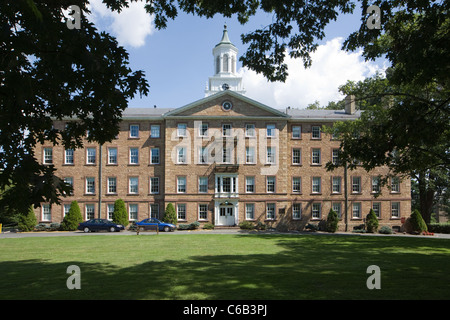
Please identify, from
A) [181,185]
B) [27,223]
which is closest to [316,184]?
[181,185]

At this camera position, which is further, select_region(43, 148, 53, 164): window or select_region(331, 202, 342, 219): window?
select_region(331, 202, 342, 219): window

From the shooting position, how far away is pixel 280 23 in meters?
11.1

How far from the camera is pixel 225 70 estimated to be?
181 feet

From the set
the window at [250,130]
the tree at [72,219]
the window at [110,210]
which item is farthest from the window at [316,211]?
the tree at [72,219]

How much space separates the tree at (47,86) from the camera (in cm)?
624

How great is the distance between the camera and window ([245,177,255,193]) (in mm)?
40750

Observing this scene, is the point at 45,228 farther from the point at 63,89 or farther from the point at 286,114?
the point at 63,89

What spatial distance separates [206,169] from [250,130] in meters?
6.43

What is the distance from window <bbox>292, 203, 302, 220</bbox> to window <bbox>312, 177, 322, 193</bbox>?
96.9 inches

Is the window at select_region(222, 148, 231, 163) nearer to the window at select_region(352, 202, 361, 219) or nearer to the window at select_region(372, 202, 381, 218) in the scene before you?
the window at select_region(352, 202, 361, 219)

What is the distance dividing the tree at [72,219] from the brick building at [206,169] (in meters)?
1.41

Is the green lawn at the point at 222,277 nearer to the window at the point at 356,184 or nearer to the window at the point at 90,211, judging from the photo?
the window at the point at 90,211

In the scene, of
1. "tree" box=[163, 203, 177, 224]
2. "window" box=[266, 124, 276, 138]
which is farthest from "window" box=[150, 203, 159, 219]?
"window" box=[266, 124, 276, 138]

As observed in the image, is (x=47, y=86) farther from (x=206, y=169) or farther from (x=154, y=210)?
(x=154, y=210)
